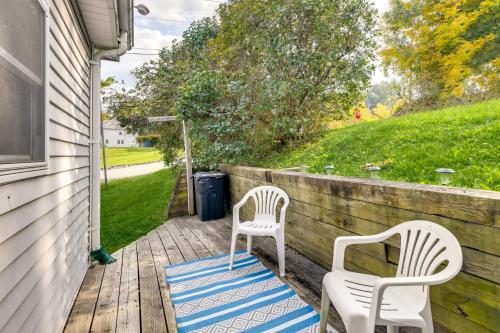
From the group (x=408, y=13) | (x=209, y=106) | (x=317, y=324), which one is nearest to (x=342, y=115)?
(x=209, y=106)

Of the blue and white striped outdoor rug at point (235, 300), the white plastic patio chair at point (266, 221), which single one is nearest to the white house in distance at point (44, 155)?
the blue and white striped outdoor rug at point (235, 300)

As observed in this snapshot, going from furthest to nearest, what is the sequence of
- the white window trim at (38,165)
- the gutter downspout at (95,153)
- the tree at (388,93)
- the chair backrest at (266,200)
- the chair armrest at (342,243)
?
the tree at (388,93), the gutter downspout at (95,153), the chair backrest at (266,200), the chair armrest at (342,243), the white window trim at (38,165)

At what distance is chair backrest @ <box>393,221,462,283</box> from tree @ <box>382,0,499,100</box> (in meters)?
6.91

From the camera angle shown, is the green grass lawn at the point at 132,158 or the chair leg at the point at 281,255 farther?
the green grass lawn at the point at 132,158

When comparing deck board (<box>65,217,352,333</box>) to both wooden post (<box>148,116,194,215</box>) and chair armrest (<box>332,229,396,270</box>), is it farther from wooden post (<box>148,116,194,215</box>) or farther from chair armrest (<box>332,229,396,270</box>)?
wooden post (<box>148,116,194,215</box>)

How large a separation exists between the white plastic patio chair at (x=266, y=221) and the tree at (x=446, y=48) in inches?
250

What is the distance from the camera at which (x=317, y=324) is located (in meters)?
1.85

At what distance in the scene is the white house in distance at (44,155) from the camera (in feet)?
3.87

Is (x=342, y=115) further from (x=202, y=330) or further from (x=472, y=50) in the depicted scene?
(x=472, y=50)

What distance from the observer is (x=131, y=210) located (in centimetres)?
596

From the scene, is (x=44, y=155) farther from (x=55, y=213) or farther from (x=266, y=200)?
(x=266, y=200)

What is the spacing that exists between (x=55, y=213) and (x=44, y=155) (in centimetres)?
49

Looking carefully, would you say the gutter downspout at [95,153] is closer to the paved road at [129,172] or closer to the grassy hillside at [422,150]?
the grassy hillside at [422,150]

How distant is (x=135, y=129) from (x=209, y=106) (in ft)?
17.0
